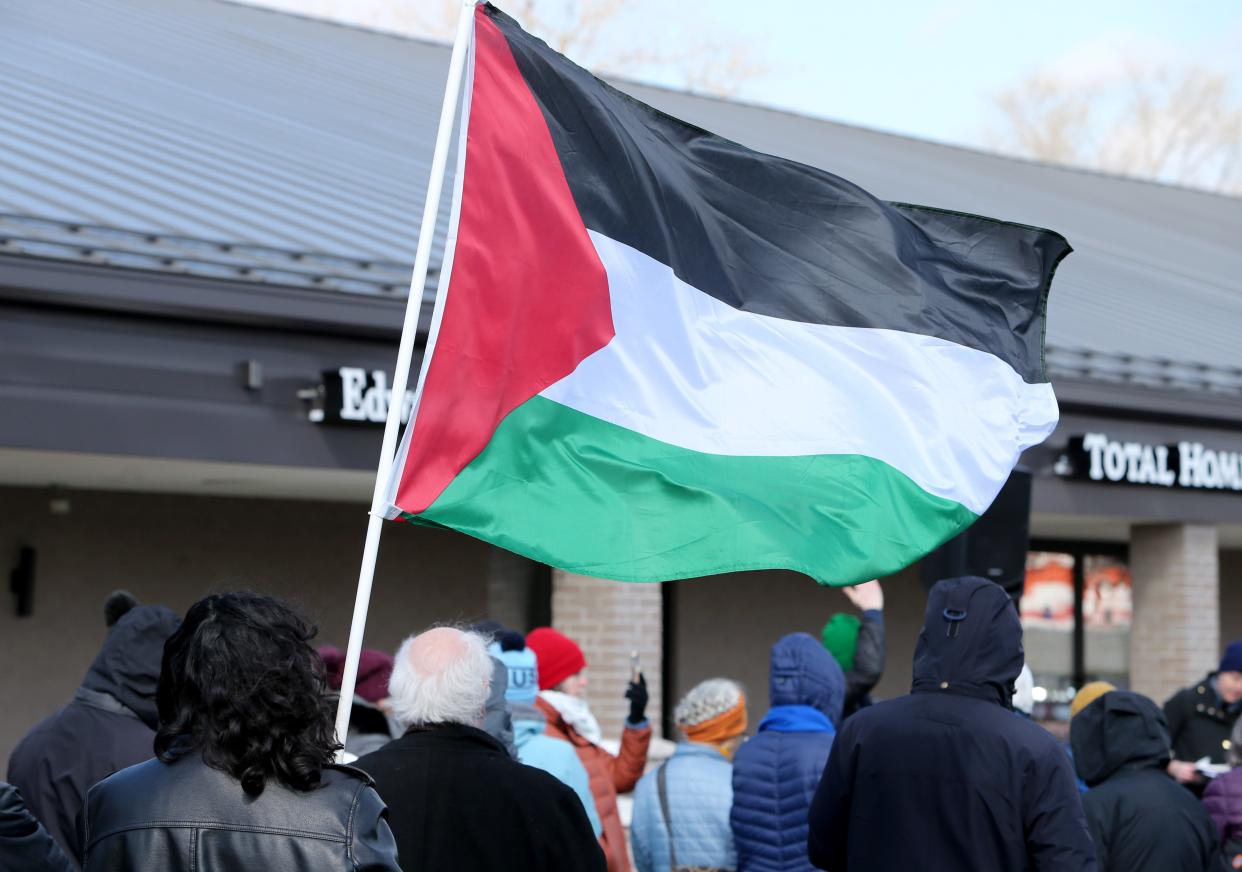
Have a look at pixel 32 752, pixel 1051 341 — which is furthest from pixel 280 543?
pixel 32 752

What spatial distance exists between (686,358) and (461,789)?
1.67 m

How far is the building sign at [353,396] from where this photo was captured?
32.3 ft

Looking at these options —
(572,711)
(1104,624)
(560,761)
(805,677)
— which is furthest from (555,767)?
(1104,624)

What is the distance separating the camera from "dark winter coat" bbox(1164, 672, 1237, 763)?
8602mm

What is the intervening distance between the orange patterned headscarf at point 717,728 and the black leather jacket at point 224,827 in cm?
326

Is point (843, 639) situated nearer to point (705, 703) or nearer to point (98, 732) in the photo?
point (705, 703)

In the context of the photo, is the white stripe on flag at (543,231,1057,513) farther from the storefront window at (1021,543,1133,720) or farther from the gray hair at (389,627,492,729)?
the storefront window at (1021,543,1133,720)

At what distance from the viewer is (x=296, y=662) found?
9.37 ft

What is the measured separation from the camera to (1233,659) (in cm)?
834

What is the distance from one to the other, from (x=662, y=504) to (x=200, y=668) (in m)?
2.12

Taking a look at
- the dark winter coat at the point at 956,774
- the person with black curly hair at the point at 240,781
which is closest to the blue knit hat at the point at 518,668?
the dark winter coat at the point at 956,774

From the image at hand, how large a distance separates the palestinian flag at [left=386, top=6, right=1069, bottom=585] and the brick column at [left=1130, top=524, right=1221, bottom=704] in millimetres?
9077

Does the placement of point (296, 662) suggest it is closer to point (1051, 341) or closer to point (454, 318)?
point (454, 318)

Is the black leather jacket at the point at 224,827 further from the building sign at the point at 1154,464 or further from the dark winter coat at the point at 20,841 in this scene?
the building sign at the point at 1154,464
